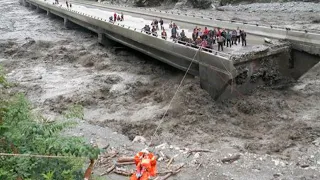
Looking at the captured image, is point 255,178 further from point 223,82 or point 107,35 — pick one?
point 107,35

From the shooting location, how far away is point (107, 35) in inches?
1232

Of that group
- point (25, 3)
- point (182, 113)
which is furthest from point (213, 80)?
point (25, 3)

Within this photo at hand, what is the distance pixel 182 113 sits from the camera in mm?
17016

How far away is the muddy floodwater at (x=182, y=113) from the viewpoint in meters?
12.4

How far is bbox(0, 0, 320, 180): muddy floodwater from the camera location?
12.4 metres

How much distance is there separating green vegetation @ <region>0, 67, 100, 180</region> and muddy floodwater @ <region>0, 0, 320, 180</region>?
4856 mm

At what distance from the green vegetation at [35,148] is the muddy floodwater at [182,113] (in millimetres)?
4856

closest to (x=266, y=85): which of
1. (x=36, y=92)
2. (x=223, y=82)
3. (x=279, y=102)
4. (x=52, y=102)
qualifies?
(x=279, y=102)

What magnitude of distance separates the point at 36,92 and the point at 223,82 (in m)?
11.8

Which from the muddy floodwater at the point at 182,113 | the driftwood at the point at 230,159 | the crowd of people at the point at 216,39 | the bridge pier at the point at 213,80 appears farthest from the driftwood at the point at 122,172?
the crowd of people at the point at 216,39

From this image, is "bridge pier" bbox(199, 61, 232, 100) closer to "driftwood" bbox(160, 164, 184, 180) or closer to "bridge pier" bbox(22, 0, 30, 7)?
"driftwood" bbox(160, 164, 184, 180)

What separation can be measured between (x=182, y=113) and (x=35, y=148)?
1051 cm

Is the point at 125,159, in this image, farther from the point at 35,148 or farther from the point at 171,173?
the point at 35,148

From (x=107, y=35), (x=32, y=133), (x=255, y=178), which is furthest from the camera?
(x=107, y=35)
